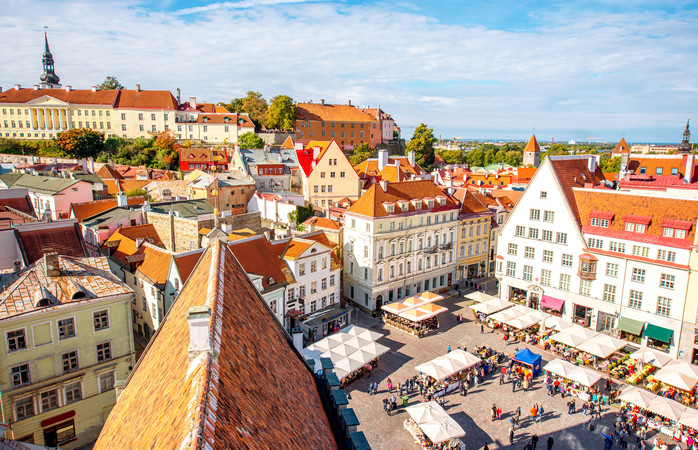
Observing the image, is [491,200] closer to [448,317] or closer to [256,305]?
[448,317]

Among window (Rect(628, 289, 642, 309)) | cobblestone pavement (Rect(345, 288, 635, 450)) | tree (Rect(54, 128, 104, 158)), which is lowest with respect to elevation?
cobblestone pavement (Rect(345, 288, 635, 450))

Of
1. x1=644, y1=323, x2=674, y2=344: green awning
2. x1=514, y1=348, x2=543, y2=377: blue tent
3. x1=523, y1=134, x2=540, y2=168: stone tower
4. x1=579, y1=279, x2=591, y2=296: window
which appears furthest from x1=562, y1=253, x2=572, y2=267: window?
x1=523, y1=134, x2=540, y2=168: stone tower

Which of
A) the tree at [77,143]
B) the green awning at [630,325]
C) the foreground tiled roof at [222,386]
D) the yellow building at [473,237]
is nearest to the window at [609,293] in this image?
the green awning at [630,325]

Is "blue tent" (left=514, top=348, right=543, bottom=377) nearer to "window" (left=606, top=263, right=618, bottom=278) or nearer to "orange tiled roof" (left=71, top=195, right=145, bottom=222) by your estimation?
"window" (left=606, top=263, right=618, bottom=278)

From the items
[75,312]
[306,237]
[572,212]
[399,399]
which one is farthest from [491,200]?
[75,312]

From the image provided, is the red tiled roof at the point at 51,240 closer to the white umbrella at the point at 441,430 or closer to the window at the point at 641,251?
the white umbrella at the point at 441,430
